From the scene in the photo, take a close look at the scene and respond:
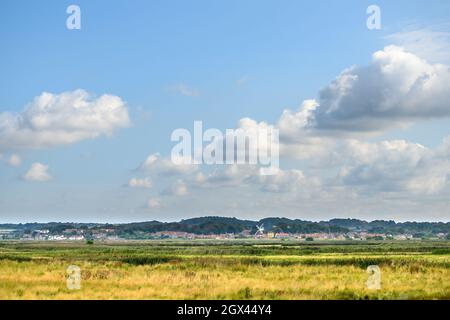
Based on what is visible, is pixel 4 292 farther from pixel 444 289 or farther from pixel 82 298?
pixel 444 289

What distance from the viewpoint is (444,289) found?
33.6 metres
